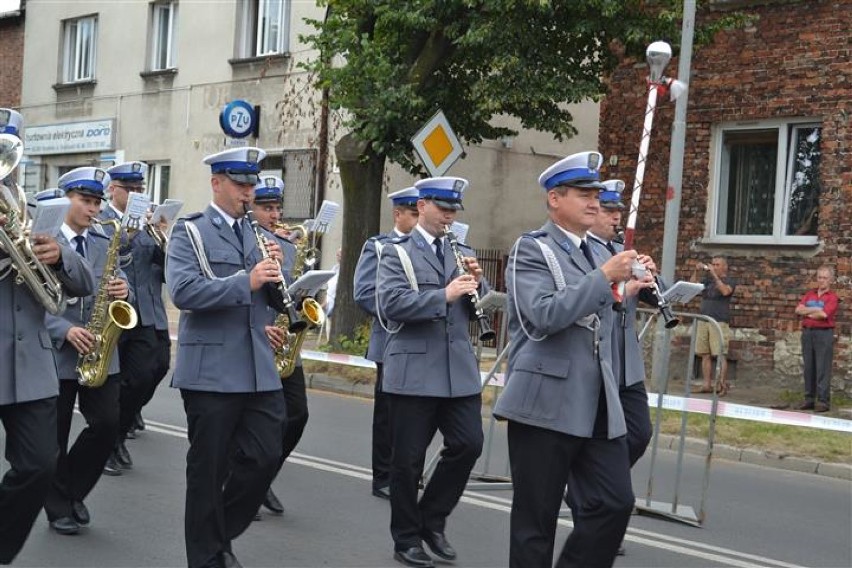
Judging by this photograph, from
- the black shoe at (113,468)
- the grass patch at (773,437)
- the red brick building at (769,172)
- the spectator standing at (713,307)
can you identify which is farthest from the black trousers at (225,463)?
the red brick building at (769,172)

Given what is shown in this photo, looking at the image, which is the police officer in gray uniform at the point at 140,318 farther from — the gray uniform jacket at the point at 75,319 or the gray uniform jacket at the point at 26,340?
the gray uniform jacket at the point at 26,340

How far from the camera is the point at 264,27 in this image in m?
27.0

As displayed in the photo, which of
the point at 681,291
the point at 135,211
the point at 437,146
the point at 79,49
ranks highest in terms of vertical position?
the point at 79,49

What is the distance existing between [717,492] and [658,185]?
9.71 meters

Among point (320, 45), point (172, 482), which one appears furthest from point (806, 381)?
point (172, 482)

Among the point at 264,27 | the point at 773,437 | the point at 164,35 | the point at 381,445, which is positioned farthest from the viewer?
the point at 164,35

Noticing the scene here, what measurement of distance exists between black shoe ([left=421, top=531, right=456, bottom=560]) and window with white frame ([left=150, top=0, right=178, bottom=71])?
23074mm

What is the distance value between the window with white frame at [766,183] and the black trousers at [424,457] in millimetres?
11448

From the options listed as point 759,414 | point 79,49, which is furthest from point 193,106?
point 759,414

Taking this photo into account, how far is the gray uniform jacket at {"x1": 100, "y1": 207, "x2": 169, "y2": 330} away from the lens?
33.9ft

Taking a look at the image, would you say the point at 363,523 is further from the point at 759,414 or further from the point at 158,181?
the point at 158,181

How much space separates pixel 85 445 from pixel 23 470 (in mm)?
1912

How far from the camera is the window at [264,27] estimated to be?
26.4 m

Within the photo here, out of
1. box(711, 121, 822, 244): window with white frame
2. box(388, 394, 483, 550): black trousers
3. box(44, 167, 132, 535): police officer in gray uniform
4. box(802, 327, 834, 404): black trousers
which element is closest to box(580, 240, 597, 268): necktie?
box(388, 394, 483, 550): black trousers
